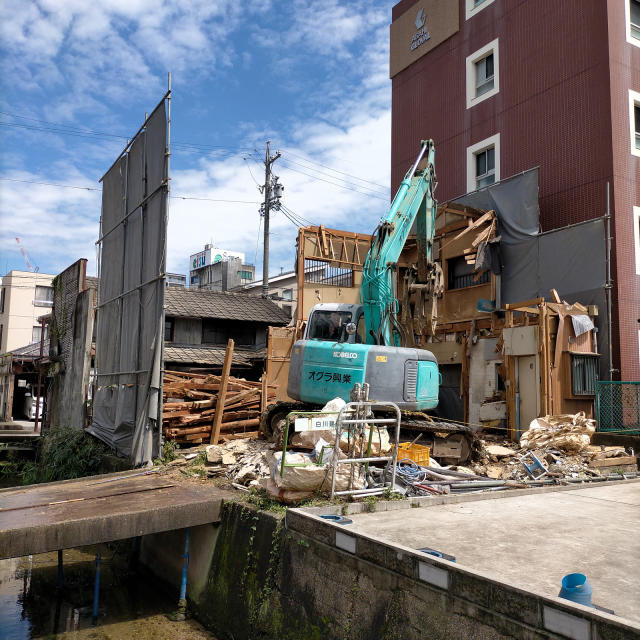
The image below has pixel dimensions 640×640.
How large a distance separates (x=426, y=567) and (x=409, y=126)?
74.6 feet

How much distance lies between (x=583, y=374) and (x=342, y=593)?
38.0 ft

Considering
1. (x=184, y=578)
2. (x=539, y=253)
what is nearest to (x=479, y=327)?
(x=539, y=253)

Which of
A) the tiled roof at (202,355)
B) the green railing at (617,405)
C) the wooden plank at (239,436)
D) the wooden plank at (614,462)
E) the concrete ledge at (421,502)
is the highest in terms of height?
the tiled roof at (202,355)

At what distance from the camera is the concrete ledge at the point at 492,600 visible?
364 centimetres

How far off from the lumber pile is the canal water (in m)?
2.79

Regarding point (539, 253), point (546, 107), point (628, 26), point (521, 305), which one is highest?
point (628, 26)

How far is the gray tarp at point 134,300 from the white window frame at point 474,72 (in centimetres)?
1261

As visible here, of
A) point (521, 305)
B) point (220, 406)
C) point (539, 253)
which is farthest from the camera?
point (539, 253)

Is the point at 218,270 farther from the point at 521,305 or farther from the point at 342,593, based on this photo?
the point at 342,593

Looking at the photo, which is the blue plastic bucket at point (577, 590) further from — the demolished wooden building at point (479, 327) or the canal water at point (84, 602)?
the demolished wooden building at point (479, 327)

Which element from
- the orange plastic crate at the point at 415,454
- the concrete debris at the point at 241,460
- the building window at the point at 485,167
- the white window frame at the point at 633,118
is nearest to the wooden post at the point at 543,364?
the orange plastic crate at the point at 415,454

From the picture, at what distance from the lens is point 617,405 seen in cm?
1539

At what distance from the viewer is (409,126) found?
82.2 ft

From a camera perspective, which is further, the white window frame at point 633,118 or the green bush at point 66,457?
the white window frame at point 633,118
